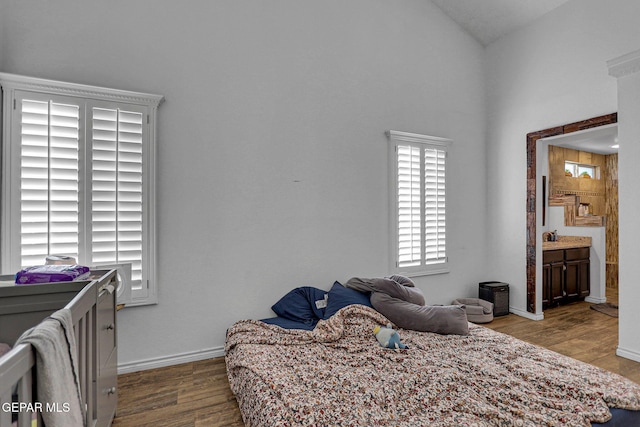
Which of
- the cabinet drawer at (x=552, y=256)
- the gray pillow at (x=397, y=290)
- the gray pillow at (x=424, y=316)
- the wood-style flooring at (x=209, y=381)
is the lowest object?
the wood-style flooring at (x=209, y=381)

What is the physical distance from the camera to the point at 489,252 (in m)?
4.43

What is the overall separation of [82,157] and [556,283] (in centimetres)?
545

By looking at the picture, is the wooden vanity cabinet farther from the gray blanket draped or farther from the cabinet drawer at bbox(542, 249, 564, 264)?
the gray blanket draped

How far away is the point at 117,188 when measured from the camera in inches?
98.9

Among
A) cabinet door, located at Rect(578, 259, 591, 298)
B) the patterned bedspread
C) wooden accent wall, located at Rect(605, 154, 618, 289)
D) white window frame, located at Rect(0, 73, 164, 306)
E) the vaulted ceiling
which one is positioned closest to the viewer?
the patterned bedspread

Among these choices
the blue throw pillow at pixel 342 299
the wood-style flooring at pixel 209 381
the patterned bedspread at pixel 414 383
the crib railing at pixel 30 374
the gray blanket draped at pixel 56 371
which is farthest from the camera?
the blue throw pillow at pixel 342 299

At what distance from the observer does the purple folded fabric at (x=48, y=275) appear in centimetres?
160

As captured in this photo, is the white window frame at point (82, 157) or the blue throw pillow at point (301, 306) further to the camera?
the blue throw pillow at point (301, 306)

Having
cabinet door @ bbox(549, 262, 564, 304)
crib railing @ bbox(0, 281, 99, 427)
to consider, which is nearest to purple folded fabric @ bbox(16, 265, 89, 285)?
crib railing @ bbox(0, 281, 99, 427)

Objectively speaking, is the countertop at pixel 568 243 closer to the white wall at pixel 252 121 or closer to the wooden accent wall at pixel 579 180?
the wooden accent wall at pixel 579 180

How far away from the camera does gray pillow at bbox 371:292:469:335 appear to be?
2.68 meters

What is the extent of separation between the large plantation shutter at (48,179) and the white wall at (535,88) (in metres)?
4.47

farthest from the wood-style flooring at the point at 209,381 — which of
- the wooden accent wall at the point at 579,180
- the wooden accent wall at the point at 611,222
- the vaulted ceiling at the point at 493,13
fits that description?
the vaulted ceiling at the point at 493,13

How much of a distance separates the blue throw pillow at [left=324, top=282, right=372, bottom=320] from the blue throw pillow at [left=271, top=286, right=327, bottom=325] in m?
0.10
